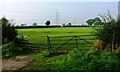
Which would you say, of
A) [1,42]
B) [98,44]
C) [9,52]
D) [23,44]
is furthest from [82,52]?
[1,42]

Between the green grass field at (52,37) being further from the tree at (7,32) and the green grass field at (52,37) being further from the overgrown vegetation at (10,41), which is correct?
the tree at (7,32)

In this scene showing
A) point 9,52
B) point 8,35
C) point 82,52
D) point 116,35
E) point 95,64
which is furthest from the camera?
point 8,35

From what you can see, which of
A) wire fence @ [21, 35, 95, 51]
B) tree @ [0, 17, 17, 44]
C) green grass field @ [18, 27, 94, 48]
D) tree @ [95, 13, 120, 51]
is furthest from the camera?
tree @ [0, 17, 17, 44]

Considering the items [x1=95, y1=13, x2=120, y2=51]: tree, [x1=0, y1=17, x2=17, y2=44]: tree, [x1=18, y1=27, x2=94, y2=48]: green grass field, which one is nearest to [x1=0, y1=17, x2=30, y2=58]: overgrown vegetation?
[x1=0, y1=17, x2=17, y2=44]: tree

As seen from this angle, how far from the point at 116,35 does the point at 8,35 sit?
37.4ft

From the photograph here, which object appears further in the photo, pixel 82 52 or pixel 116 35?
pixel 116 35

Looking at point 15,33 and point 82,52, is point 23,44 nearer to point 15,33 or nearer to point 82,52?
point 15,33

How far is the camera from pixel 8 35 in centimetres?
2770

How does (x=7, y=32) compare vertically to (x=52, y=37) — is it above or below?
above

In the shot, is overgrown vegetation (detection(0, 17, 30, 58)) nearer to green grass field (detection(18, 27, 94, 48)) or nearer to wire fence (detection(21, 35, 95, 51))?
wire fence (detection(21, 35, 95, 51))

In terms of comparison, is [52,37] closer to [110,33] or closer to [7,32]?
[7,32]

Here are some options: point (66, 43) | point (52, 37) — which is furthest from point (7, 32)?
point (66, 43)

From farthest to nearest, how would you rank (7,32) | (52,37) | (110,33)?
(7,32)
(52,37)
(110,33)

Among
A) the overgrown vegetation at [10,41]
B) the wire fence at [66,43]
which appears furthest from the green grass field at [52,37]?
the overgrown vegetation at [10,41]
